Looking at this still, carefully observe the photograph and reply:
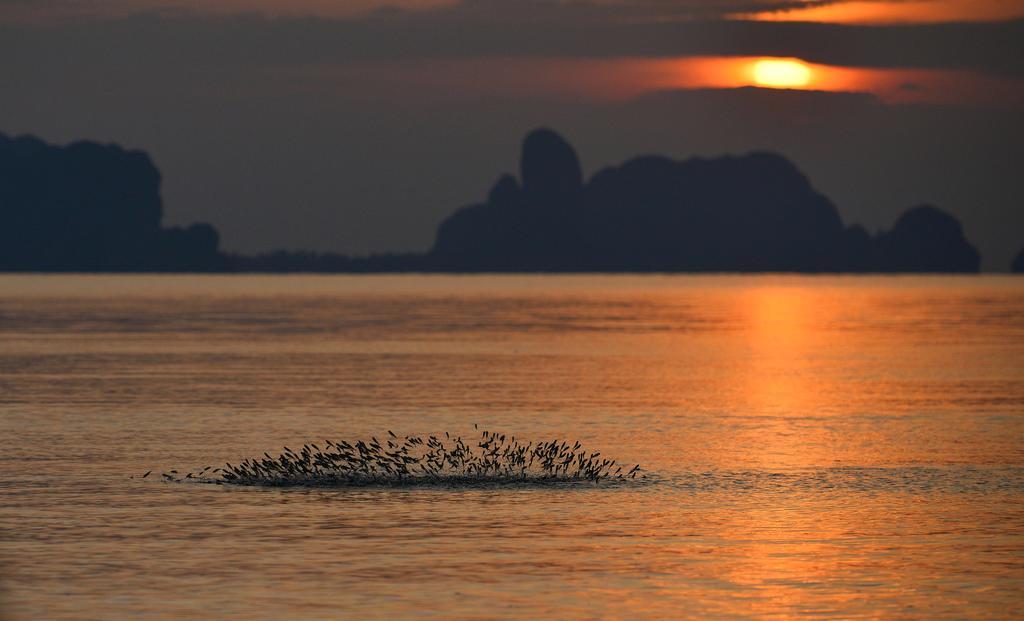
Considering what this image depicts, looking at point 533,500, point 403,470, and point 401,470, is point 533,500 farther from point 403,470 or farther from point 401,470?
point 401,470

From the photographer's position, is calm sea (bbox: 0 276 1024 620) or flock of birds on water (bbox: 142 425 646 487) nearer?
calm sea (bbox: 0 276 1024 620)

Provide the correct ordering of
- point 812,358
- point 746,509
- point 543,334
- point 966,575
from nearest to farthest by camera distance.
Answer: point 966,575, point 746,509, point 812,358, point 543,334

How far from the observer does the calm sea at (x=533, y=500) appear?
82.2 ft

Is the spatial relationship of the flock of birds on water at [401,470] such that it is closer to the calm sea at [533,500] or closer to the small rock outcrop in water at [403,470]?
the small rock outcrop in water at [403,470]

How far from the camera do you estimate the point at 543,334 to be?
124 metres

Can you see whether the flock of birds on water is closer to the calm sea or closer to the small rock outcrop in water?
the small rock outcrop in water

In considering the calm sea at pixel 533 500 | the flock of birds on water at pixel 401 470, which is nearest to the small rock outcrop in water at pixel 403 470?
the flock of birds on water at pixel 401 470

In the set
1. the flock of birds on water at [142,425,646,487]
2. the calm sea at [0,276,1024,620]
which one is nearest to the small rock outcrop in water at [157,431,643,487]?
the flock of birds on water at [142,425,646,487]

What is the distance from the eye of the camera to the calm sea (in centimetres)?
2505

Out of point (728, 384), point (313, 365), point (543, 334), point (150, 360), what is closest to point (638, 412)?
point (728, 384)

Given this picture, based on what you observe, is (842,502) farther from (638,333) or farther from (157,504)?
(638,333)

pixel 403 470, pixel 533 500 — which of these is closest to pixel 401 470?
pixel 403 470

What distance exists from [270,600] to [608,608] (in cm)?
505

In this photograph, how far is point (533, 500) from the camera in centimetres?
3522
